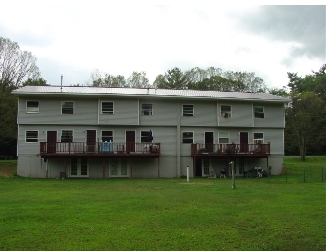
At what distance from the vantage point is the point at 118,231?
9164 mm

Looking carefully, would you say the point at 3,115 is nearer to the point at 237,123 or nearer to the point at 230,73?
the point at 237,123

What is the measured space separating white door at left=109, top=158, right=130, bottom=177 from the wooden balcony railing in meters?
5.24

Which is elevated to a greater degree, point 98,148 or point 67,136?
point 67,136

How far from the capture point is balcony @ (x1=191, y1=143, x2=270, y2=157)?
97.1ft

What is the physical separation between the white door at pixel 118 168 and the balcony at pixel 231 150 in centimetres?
522

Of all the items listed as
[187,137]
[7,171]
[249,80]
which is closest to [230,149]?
[187,137]

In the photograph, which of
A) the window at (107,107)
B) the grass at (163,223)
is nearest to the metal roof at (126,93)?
the window at (107,107)

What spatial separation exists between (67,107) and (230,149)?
12.8 metres

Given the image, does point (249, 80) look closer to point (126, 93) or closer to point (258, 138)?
point (258, 138)

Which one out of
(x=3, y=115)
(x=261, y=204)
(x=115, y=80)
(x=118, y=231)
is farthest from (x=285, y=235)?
(x=115, y=80)

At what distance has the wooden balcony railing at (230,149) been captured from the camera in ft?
97.3

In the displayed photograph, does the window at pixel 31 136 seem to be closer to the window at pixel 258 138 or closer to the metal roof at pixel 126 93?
the metal roof at pixel 126 93

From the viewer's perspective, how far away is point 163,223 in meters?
10.1

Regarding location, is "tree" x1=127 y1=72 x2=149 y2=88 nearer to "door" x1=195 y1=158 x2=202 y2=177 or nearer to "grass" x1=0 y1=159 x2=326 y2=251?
"door" x1=195 y1=158 x2=202 y2=177
